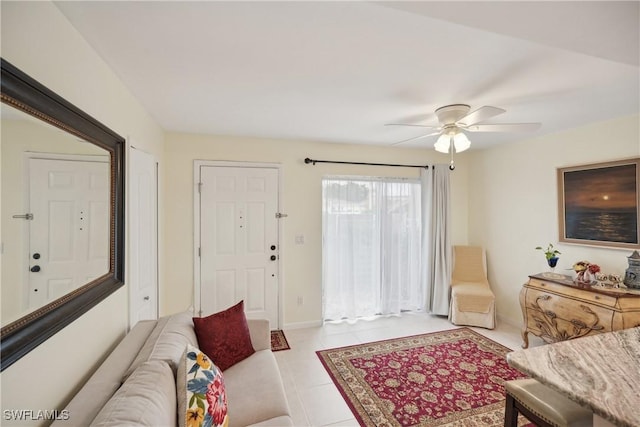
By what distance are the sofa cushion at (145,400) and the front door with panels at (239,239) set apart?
205cm

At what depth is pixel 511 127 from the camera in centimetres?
216

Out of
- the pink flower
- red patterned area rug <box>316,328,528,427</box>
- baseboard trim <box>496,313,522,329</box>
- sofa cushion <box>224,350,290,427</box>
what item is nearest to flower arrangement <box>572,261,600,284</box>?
red patterned area rug <box>316,328,528,427</box>

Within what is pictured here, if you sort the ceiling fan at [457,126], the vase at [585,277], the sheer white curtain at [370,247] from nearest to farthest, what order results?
the ceiling fan at [457,126], the vase at [585,277], the sheer white curtain at [370,247]

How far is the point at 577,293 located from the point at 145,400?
336 centimetres

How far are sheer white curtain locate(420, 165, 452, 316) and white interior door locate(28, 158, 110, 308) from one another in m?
3.60

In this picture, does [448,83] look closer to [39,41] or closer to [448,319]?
[39,41]

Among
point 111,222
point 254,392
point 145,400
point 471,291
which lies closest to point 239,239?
point 111,222

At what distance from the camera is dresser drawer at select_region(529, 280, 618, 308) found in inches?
90.5

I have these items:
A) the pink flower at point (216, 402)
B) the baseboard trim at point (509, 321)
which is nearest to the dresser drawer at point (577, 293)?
the baseboard trim at point (509, 321)

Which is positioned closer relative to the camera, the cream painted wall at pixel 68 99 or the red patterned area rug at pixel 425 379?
the cream painted wall at pixel 68 99

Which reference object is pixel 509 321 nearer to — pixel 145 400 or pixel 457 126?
pixel 457 126

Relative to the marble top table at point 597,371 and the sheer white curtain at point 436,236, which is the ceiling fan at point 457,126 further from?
the sheer white curtain at point 436,236

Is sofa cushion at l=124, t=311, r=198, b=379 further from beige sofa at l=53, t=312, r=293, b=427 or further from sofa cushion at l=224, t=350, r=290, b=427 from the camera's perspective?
sofa cushion at l=224, t=350, r=290, b=427

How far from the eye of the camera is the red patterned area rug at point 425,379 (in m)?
2.01
